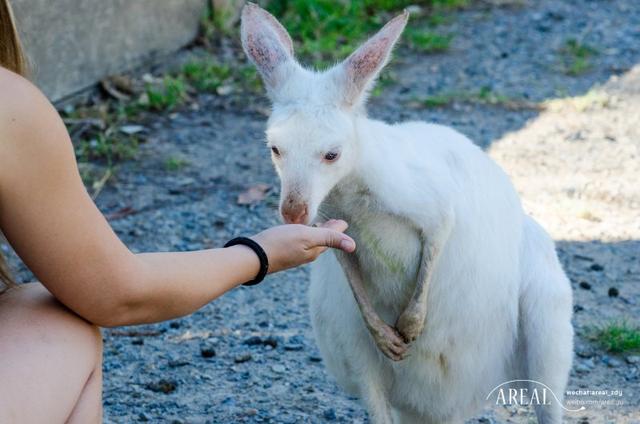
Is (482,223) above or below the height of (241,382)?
above

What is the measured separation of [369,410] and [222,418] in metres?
0.49

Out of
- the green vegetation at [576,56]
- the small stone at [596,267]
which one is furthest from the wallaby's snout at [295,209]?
the green vegetation at [576,56]

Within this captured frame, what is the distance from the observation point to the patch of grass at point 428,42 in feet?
21.0

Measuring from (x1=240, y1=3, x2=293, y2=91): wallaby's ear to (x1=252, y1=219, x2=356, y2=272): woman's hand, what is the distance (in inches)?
20.8

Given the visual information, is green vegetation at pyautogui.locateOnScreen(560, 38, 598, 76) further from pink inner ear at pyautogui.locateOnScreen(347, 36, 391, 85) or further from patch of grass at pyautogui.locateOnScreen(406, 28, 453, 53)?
pink inner ear at pyautogui.locateOnScreen(347, 36, 391, 85)

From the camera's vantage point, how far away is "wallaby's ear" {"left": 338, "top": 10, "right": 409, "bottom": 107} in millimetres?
2531

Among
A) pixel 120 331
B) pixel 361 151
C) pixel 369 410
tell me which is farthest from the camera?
pixel 120 331

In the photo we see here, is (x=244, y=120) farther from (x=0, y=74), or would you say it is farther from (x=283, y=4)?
(x=0, y=74)

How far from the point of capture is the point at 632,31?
6.68m

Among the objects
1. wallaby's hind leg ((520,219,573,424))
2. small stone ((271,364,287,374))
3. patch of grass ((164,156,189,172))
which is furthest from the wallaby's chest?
patch of grass ((164,156,189,172))

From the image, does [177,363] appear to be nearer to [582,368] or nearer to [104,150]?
[582,368]

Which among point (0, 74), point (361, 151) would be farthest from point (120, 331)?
point (0, 74)

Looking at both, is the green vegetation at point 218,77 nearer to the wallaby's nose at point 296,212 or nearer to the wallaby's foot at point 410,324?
the wallaby's foot at point 410,324

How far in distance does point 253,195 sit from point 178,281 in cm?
258
